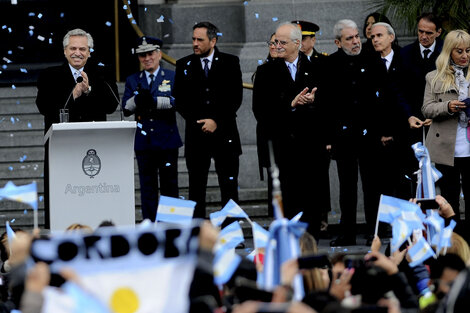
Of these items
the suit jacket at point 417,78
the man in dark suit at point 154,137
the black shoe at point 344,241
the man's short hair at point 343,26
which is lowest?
the black shoe at point 344,241

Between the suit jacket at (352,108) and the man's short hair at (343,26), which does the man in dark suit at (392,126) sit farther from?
the man's short hair at (343,26)

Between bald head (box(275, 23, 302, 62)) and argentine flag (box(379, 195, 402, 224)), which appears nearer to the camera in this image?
argentine flag (box(379, 195, 402, 224))

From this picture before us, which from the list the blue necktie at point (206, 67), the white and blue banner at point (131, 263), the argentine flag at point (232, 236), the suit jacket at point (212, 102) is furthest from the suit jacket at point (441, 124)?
the white and blue banner at point (131, 263)

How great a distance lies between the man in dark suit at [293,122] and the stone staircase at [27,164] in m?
1.43

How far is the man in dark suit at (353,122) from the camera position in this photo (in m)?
11.4

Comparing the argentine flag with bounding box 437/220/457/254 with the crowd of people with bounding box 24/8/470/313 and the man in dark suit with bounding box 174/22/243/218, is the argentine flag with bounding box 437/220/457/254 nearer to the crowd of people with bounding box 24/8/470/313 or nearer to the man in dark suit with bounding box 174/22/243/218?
the crowd of people with bounding box 24/8/470/313

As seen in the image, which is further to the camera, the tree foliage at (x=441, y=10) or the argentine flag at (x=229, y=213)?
the tree foliage at (x=441, y=10)

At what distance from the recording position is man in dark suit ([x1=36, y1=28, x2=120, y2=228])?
10711 mm

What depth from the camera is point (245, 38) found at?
14.2m

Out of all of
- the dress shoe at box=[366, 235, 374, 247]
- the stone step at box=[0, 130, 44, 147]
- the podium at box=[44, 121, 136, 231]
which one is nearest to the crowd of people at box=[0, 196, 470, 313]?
the podium at box=[44, 121, 136, 231]

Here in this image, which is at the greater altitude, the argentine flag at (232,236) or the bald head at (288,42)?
the bald head at (288,42)

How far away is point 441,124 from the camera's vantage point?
10.9 meters

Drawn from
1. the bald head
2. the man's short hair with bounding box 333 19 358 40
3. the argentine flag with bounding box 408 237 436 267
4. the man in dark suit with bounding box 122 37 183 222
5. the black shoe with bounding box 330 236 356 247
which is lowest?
the black shoe with bounding box 330 236 356 247

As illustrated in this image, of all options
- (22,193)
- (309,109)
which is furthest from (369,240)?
(22,193)
